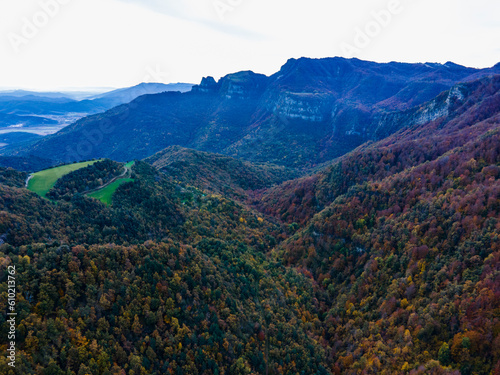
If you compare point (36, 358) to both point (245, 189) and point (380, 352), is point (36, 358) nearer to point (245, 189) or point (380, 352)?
point (380, 352)

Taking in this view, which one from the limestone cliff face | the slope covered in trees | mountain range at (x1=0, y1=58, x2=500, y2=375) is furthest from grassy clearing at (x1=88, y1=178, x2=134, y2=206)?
the limestone cliff face

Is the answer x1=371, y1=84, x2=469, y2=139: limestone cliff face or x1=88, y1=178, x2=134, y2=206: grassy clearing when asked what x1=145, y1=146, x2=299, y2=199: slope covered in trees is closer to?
x1=88, y1=178, x2=134, y2=206: grassy clearing

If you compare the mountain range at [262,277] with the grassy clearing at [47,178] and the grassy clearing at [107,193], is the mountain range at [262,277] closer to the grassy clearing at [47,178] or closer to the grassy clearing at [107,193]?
the grassy clearing at [107,193]

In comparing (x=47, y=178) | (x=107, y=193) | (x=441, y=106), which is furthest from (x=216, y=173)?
(x=441, y=106)

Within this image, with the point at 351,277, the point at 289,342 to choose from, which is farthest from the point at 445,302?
the point at 289,342

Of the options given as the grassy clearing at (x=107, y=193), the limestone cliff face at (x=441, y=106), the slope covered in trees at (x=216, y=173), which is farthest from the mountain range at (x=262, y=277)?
the limestone cliff face at (x=441, y=106)

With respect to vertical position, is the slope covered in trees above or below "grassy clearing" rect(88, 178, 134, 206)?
above
